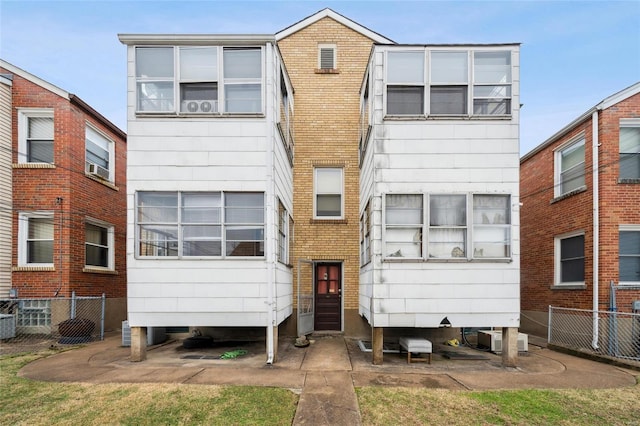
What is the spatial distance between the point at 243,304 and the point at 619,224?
1041 centimetres

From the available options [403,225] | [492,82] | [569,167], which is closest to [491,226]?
[403,225]

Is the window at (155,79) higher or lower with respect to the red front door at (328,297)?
higher

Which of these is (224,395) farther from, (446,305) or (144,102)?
(144,102)

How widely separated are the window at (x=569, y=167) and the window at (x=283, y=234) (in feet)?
30.3

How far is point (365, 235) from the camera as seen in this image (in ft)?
31.9

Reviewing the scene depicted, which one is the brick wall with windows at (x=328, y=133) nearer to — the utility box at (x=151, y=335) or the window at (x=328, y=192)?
the window at (x=328, y=192)

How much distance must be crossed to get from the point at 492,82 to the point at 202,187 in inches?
289

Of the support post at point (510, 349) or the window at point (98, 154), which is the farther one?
the window at point (98, 154)

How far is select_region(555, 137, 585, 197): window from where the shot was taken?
1060 cm

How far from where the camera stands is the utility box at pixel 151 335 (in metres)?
9.06

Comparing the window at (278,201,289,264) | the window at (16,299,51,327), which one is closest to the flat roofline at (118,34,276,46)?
the window at (278,201,289,264)

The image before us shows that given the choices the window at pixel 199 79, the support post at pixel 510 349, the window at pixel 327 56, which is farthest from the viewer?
the window at pixel 327 56

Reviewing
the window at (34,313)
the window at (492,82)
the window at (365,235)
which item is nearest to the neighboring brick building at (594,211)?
the window at (492,82)

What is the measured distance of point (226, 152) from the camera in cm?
793
